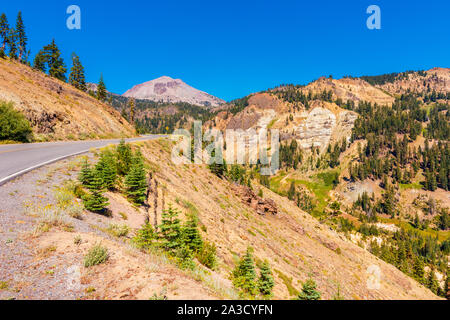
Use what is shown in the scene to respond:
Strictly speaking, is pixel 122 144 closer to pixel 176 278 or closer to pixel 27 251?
pixel 27 251

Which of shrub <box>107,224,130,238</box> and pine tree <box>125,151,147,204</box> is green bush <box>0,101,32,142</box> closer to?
pine tree <box>125,151,147,204</box>

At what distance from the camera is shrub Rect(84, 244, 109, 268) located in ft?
18.4

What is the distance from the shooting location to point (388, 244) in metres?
114

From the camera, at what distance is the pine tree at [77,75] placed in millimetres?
76438

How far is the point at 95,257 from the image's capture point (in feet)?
18.5

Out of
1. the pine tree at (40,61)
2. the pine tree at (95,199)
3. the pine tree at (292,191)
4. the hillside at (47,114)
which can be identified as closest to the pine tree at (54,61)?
the pine tree at (40,61)

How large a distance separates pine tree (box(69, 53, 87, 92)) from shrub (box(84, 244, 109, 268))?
91.2 meters

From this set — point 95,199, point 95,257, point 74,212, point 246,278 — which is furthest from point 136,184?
point 95,257

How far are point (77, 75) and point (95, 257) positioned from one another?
308 ft

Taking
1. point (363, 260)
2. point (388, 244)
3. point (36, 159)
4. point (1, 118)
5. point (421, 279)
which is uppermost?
point (1, 118)

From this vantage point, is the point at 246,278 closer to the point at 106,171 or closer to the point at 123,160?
the point at 106,171

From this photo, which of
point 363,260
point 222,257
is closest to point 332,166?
point 363,260
